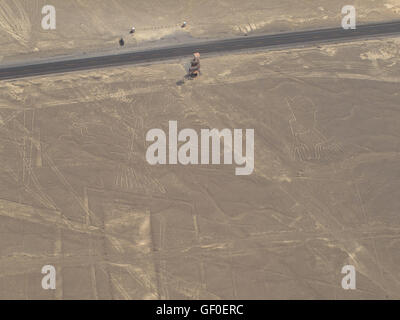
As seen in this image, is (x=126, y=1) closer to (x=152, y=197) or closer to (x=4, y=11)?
(x=4, y=11)

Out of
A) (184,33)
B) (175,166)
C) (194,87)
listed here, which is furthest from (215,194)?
(184,33)

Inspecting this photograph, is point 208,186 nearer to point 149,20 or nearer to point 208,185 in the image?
point 208,185
